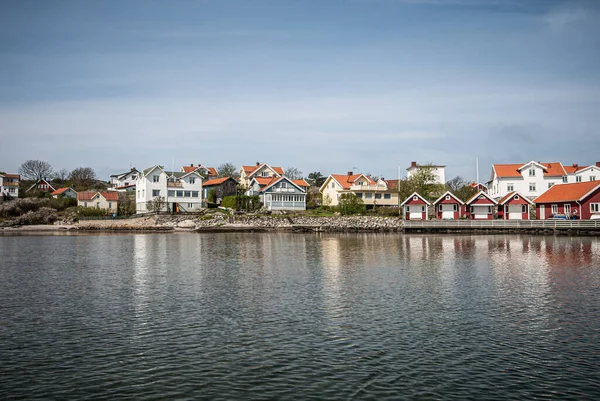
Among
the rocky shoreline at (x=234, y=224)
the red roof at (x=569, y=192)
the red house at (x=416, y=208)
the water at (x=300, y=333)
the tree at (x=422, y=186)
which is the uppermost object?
the tree at (x=422, y=186)

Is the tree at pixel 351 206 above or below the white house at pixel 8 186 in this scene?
below

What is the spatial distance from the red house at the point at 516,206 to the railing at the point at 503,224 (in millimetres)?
7244

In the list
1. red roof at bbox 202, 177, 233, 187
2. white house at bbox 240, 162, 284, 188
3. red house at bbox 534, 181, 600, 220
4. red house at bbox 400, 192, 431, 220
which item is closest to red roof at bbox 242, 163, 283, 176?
white house at bbox 240, 162, 284, 188

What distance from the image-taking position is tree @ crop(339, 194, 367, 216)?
85625 mm

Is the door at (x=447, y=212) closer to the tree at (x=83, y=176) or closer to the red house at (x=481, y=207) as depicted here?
the red house at (x=481, y=207)

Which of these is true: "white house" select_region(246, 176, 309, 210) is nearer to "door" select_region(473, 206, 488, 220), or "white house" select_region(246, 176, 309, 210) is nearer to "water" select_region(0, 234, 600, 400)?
"door" select_region(473, 206, 488, 220)

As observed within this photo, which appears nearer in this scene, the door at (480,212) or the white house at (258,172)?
the door at (480,212)

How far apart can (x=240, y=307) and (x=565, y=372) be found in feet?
39.1

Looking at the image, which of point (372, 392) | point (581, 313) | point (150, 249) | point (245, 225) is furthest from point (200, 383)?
point (245, 225)

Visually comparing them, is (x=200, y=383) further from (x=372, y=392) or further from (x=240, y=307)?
(x=240, y=307)

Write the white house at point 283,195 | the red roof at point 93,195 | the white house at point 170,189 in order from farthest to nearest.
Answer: the red roof at point 93,195
the white house at point 283,195
the white house at point 170,189

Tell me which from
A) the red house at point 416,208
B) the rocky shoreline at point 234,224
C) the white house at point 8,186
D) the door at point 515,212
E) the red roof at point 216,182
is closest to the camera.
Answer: the door at point 515,212

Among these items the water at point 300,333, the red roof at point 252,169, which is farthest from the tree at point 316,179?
the water at point 300,333

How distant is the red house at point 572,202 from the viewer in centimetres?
6625
